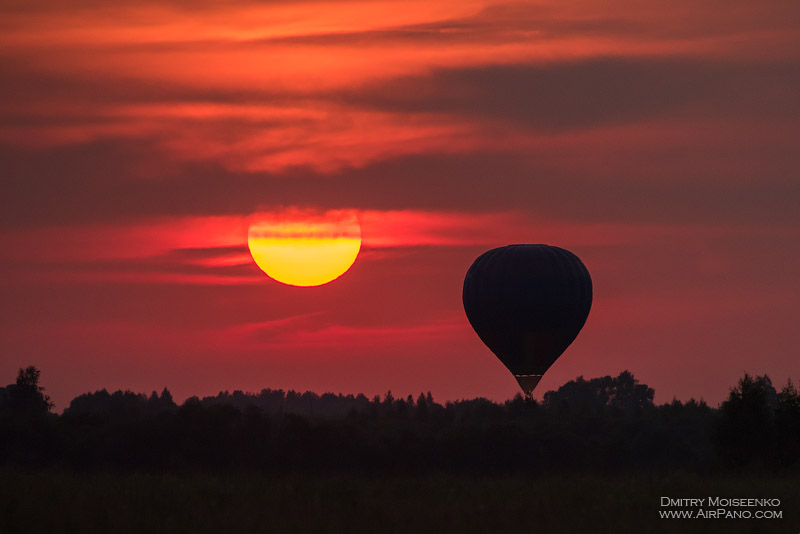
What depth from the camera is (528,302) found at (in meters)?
101

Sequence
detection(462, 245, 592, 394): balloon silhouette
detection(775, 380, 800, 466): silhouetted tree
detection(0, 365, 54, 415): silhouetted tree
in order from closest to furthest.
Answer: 1. detection(775, 380, 800, 466): silhouetted tree
2. detection(462, 245, 592, 394): balloon silhouette
3. detection(0, 365, 54, 415): silhouetted tree

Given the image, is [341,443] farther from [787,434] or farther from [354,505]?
[354,505]

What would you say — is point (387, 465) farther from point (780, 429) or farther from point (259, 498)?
point (259, 498)

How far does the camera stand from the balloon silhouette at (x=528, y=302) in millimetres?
101125

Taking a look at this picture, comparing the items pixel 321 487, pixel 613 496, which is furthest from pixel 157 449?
pixel 613 496

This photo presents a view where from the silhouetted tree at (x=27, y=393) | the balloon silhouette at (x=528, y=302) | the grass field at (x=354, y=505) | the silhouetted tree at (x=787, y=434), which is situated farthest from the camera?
the silhouetted tree at (x=27, y=393)

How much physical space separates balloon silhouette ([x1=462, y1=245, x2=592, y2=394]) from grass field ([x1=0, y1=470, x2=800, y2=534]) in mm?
57755

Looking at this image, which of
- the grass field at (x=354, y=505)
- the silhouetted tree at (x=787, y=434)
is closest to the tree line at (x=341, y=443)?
the silhouetted tree at (x=787, y=434)

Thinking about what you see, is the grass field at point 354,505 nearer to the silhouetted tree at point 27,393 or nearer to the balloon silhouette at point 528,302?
the balloon silhouette at point 528,302

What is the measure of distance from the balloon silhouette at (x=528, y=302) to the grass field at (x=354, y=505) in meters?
57.8

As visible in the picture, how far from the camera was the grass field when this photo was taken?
1233 inches

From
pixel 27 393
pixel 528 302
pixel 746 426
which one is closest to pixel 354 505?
pixel 746 426

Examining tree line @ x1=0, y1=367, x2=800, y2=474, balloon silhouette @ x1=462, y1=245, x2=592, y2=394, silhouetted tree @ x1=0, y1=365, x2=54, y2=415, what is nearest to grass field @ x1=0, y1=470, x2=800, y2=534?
tree line @ x1=0, y1=367, x2=800, y2=474

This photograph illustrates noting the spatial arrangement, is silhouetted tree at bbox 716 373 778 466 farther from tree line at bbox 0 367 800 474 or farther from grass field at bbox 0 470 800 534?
grass field at bbox 0 470 800 534
